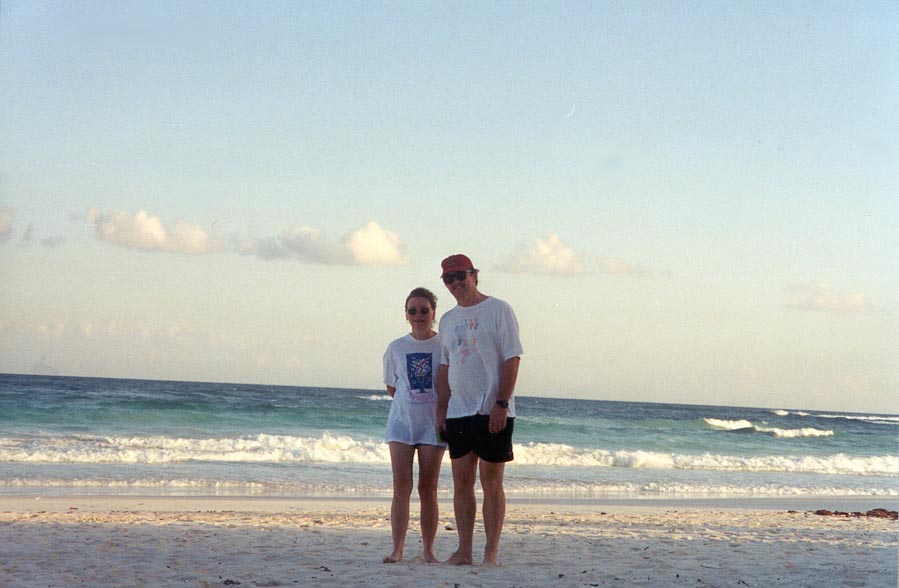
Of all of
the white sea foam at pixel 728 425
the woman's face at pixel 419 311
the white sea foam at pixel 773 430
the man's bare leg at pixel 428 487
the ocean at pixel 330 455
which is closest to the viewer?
the man's bare leg at pixel 428 487

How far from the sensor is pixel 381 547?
6.08 m

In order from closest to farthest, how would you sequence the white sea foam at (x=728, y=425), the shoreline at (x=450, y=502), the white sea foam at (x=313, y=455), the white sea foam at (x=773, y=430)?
the shoreline at (x=450, y=502)
the white sea foam at (x=313, y=455)
the white sea foam at (x=773, y=430)
the white sea foam at (x=728, y=425)

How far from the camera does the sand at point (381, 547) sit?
4.74 m

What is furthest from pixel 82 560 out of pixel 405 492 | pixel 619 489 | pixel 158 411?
pixel 158 411

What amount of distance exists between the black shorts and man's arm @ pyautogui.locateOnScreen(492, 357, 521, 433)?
0.13ft

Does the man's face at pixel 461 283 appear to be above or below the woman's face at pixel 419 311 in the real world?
above

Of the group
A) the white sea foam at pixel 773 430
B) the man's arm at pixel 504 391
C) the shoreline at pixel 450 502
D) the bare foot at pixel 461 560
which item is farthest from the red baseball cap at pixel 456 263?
the white sea foam at pixel 773 430

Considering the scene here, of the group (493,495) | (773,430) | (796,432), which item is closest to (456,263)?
(493,495)

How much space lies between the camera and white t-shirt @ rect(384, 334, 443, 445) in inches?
191

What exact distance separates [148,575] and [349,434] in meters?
17.5

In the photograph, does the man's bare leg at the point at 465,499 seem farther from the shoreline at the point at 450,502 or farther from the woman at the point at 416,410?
the shoreline at the point at 450,502

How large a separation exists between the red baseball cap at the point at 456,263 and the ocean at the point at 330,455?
21.2 feet

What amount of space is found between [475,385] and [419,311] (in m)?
0.58

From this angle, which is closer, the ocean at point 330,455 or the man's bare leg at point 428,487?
the man's bare leg at point 428,487
